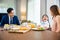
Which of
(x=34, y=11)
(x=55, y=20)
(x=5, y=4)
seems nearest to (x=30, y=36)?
(x=55, y=20)

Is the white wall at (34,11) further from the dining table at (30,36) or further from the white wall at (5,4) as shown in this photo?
the dining table at (30,36)

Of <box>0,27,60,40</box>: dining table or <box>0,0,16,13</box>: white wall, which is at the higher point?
<box>0,0,16,13</box>: white wall

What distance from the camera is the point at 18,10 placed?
6.31 metres

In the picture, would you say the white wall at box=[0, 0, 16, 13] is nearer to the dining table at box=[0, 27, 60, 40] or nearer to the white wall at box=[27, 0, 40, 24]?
the white wall at box=[27, 0, 40, 24]

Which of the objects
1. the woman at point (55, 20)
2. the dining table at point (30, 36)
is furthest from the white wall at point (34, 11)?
the dining table at point (30, 36)

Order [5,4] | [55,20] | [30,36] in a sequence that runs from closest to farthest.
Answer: [30,36] → [55,20] → [5,4]

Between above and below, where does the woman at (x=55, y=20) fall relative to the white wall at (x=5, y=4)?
below

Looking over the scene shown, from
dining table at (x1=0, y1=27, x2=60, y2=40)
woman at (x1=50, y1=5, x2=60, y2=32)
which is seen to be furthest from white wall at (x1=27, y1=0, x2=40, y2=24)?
dining table at (x1=0, y1=27, x2=60, y2=40)

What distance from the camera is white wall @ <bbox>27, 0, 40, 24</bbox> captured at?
5402 millimetres

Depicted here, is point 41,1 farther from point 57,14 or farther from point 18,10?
point 57,14

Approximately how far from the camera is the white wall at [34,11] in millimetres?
5402

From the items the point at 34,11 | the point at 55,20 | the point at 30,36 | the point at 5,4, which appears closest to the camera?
the point at 30,36

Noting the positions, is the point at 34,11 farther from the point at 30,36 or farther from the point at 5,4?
the point at 30,36

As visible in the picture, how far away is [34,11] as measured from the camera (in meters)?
5.75
